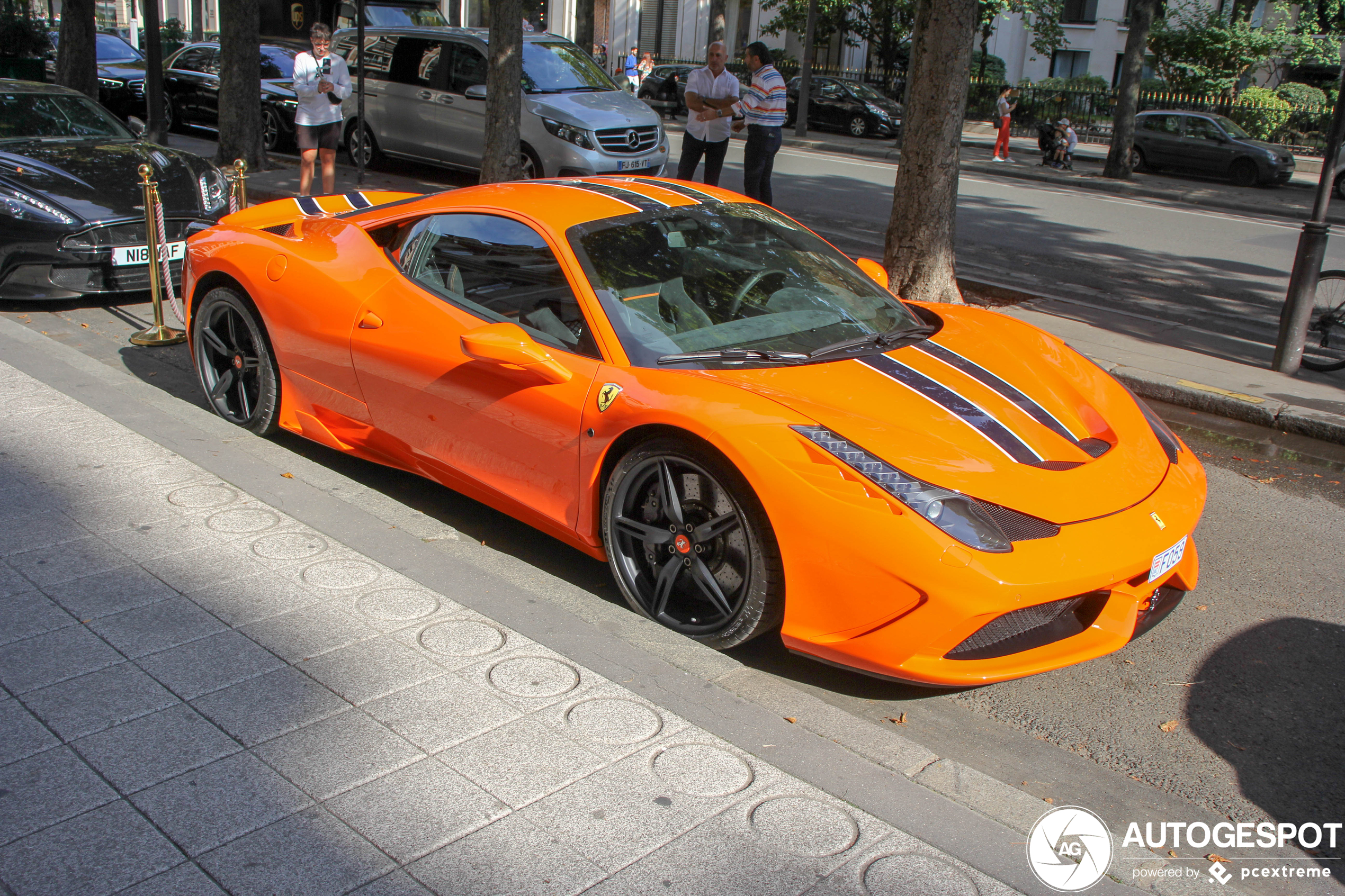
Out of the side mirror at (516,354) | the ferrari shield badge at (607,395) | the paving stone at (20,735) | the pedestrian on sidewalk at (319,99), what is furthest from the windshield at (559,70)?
the paving stone at (20,735)

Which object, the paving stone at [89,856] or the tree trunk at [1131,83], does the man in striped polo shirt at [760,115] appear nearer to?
the paving stone at [89,856]

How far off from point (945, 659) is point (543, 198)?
238 centimetres

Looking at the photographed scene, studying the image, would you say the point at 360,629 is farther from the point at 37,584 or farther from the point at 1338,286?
the point at 1338,286

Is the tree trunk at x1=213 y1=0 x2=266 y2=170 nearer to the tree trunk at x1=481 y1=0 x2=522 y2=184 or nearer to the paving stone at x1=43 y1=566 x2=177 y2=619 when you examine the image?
the tree trunk at x1=481 y1=0 x2=522 y2=184

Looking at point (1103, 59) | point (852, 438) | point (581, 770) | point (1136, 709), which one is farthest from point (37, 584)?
point (1103, 59)

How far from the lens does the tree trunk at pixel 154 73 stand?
14.3m

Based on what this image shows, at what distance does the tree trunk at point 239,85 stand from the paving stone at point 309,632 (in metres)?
11.3

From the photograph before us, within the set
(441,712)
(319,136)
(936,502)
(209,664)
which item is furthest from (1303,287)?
(319,136)

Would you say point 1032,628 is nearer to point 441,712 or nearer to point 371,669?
point 441,712

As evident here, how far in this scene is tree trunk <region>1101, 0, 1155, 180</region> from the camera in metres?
20.9

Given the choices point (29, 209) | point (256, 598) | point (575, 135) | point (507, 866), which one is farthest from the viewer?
point (575, 135)

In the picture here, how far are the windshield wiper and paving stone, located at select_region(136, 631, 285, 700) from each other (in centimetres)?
153

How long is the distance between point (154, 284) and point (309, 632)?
14.6ft

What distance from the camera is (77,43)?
53.3 feet
